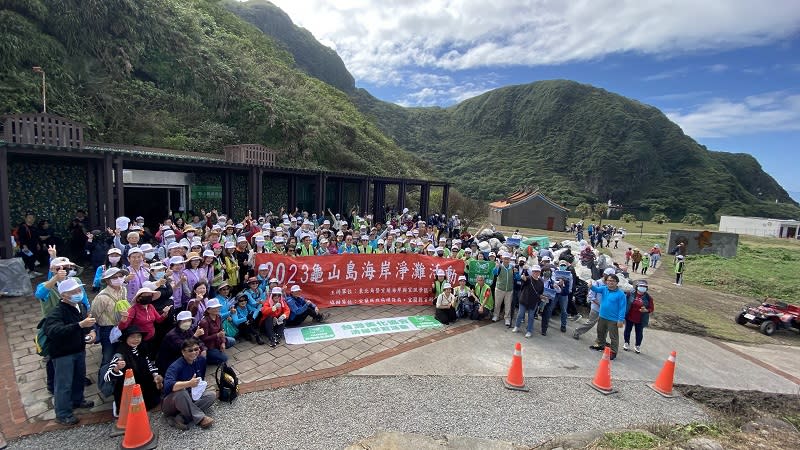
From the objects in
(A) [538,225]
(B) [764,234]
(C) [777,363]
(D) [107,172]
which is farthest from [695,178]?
(D) [107,172]

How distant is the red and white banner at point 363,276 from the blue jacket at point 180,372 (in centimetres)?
346

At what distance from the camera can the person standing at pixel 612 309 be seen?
7.55 m

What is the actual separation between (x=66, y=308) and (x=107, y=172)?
727cm

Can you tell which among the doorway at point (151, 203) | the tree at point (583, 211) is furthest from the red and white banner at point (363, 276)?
the tree at point (583, 211)

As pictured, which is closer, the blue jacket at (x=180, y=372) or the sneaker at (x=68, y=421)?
the sneaker at (x=68, y=421)

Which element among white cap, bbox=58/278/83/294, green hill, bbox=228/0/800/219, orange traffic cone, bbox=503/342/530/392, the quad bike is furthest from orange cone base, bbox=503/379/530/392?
green hill, bbox=228/0/800/219

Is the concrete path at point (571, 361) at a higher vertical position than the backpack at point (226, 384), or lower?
lower

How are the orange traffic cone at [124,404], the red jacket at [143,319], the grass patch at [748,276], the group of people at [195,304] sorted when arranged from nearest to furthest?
the orange traffic cone at [124,404]
the group of people at [195,304]
the red jacket at [143,319]
the grass patch at [748,276]

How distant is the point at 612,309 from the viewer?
25.0 ft

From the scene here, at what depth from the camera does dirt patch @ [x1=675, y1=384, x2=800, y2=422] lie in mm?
6262

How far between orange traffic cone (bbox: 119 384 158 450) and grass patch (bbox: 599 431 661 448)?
17.5ft

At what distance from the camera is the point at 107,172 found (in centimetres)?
982

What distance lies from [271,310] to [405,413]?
3.13 meters

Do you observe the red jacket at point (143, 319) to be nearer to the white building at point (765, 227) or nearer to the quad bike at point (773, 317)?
the quad bike at point (773, 317)
